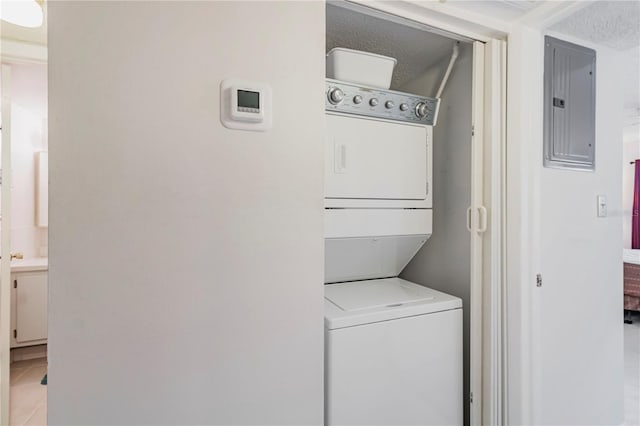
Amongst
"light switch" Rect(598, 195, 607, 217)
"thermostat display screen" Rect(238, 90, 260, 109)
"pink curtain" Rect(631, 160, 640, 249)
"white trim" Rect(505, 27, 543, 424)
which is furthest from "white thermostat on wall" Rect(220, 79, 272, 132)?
"pink curtain" Rect(631, 160, 640, 249)

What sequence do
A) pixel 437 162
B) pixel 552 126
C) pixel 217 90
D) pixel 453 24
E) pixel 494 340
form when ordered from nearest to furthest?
pixel 217 90
pixel 453 24
pixel 494 340
pixel 552 126
pixel 437 162

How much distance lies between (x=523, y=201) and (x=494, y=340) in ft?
2.20

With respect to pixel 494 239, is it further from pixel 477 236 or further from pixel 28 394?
pixel 28 394

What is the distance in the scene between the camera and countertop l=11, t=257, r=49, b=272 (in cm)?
291

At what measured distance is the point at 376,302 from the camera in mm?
1494

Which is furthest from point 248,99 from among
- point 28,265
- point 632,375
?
point 632,375

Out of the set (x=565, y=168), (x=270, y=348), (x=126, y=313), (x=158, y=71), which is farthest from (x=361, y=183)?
(x=565, y=168)

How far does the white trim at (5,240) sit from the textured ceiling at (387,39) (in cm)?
197

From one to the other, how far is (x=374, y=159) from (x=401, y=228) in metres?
0.38

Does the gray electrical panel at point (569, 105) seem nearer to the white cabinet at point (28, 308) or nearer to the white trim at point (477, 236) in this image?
the white trim at point (477, 236)

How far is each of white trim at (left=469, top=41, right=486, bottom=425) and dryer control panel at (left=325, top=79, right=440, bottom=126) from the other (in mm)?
234

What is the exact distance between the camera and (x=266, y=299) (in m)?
1.07

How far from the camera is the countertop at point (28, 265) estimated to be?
9.55 feet

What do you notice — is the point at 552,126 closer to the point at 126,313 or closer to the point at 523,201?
the point at 523,201
